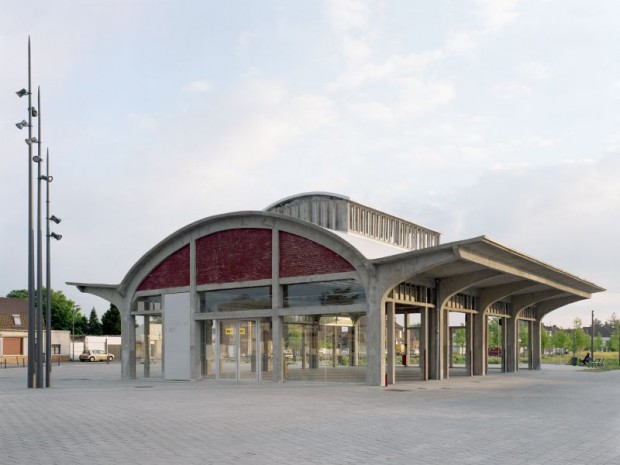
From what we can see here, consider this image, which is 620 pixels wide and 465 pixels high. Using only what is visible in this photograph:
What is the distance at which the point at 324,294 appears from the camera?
29469 mm

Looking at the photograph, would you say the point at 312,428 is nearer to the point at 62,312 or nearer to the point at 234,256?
the point at 234,256

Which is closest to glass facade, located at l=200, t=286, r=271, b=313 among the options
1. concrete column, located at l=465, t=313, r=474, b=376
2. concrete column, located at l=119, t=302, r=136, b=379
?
concrete column, located at l=119, t=302, r=136, b=379

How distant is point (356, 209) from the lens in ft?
115

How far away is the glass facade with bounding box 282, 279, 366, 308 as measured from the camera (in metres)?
28.6

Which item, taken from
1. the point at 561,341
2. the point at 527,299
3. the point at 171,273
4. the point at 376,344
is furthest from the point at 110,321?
the point at 376,344

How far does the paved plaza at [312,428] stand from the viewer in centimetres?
1137

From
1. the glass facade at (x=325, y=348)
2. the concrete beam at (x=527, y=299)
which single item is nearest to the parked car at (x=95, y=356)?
the concrete beam at (x=527, y=299)

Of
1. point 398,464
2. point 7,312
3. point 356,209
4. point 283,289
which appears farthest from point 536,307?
point 7,312

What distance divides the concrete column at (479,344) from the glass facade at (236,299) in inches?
520

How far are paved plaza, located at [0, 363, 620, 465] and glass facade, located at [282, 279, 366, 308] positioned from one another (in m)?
4.78

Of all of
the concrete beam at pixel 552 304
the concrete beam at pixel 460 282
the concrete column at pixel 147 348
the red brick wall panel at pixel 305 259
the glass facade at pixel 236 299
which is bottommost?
the concrete column at pixel 147 348

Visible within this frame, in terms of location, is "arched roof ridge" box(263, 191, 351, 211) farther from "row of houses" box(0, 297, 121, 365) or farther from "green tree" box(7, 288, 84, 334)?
"green tree" box(7, 288, 84, 334)

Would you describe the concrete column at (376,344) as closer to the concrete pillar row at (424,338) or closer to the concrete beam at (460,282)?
the concrete pillar row at (424,338)

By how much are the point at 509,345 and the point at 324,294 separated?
63.3ft
